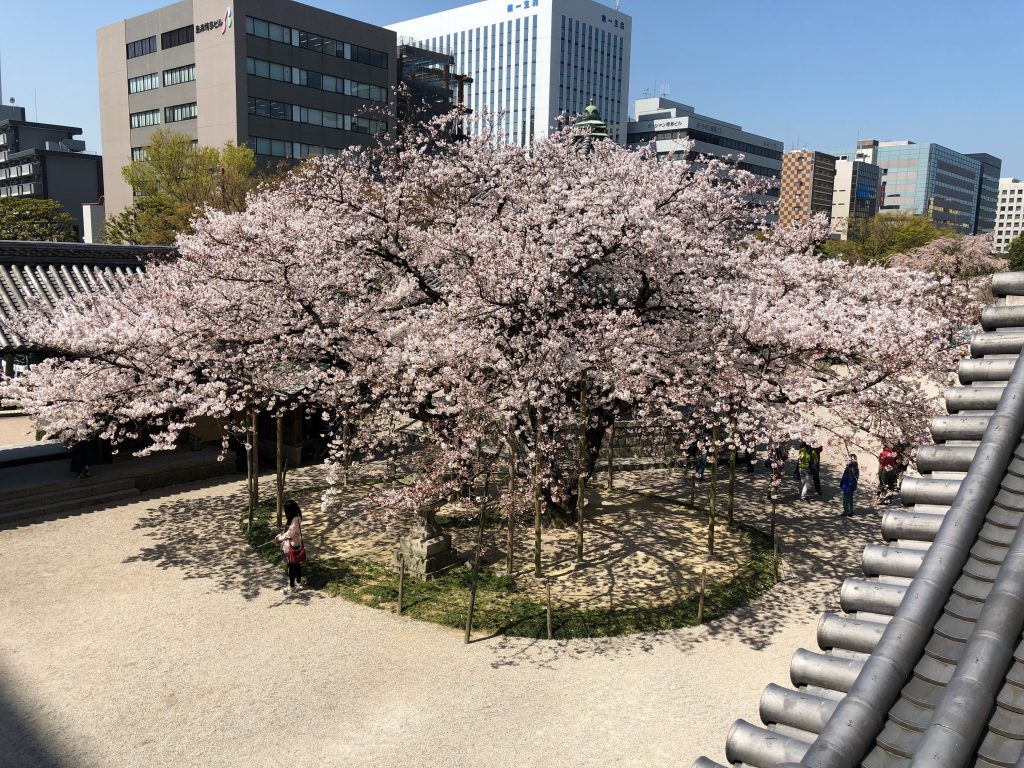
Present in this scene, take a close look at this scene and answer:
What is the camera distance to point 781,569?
16.8 metres

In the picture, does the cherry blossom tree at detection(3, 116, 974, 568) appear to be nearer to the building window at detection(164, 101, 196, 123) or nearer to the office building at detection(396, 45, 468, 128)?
the building window at detection(164, 101, 196, 123)

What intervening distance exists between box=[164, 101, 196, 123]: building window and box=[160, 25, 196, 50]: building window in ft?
18.7

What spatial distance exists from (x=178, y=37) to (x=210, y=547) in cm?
6658

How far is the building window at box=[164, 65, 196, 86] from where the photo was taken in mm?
66062

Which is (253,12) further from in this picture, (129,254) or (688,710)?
(688,710)

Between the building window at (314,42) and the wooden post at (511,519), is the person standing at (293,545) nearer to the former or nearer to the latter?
the wooden post at (511,519)

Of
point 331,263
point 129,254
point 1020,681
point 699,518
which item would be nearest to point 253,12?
point 129,254

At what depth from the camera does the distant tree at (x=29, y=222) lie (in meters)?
55.7

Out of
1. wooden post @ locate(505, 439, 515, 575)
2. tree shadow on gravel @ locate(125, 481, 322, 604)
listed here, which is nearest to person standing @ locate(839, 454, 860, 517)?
wooden post @ locate(505, 439, 515, 575)

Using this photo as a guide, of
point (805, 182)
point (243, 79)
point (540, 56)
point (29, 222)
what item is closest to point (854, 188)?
point (805, 182)

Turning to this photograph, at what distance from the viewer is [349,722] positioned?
34.6ft

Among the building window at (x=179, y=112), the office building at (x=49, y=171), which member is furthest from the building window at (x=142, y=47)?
the office building at (x=49, y=171)

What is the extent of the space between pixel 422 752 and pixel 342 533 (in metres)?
8.93

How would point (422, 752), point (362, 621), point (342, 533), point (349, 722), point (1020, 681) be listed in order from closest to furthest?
point (1020, 681) → point (422, 752) → point (349, 722) → point (362, 621) → point (342, 533)
